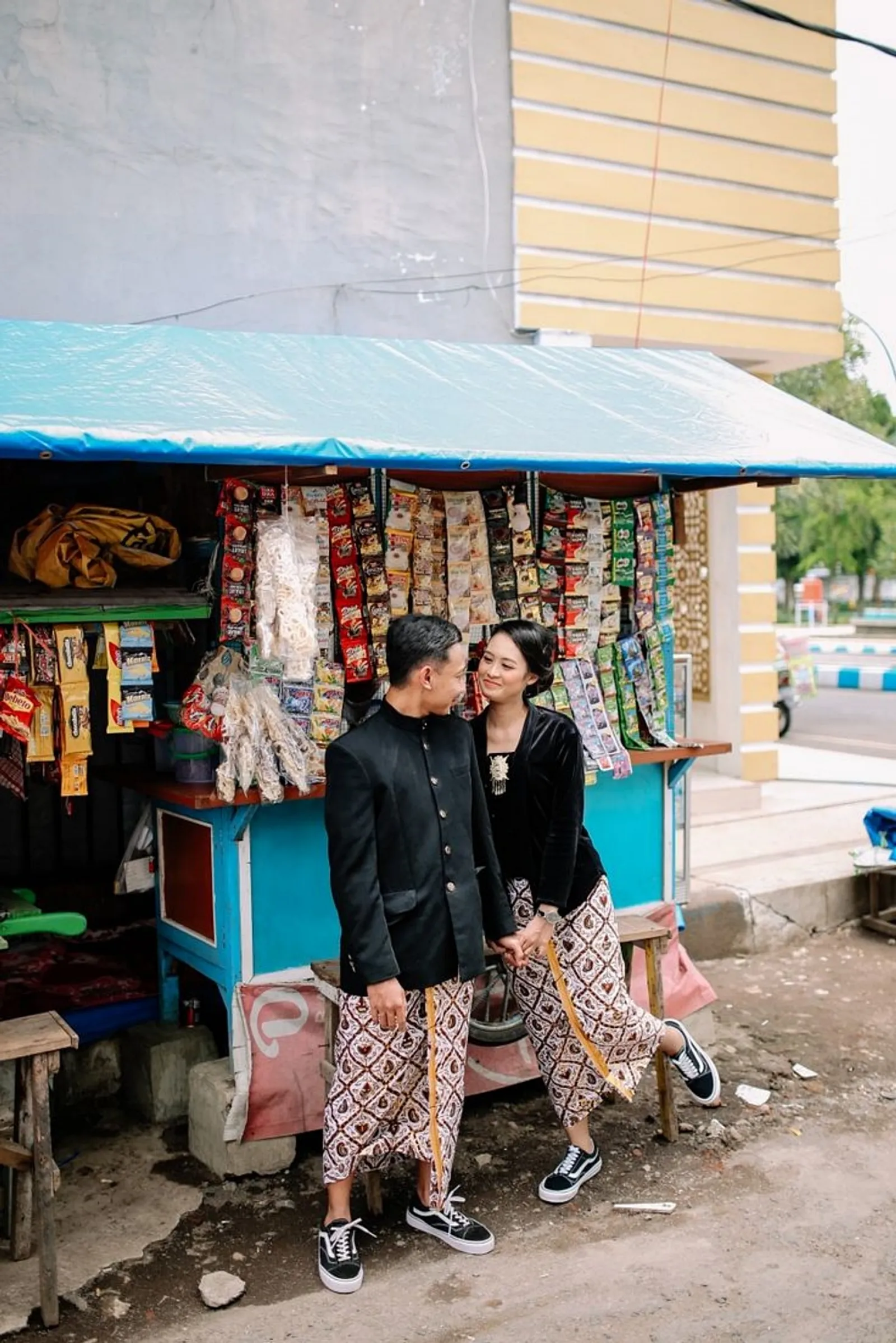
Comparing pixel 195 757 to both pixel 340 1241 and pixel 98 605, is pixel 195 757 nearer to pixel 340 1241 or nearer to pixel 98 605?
pixel 98 605

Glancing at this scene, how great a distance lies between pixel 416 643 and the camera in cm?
340

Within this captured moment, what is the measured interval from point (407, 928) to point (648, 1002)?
62.2 inches

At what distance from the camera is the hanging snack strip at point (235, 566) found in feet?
13.4

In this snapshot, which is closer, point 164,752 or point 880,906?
point 164,752

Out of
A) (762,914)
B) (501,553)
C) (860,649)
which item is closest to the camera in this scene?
(501,553)

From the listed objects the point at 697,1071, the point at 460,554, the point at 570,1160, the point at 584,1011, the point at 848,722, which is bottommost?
the point at 848,722

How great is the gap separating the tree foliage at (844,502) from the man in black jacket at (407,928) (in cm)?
2893

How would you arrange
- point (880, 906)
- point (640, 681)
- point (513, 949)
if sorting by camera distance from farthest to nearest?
point (880, 906) < point (640, 681) < point (513, 949)

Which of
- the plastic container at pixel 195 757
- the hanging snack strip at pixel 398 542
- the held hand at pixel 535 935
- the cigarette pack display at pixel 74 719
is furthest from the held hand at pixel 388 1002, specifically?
the hanging snack strip at pixel 398 542

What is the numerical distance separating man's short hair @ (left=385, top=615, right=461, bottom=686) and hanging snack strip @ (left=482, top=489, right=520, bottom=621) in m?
1.28

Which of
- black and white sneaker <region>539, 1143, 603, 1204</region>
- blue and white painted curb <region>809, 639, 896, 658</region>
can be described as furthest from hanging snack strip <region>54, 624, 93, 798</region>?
blue and white painted curb <region>809, 639, 896, 658</region>

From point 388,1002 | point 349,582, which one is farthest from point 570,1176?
point 349,582

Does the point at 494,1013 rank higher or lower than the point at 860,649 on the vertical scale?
higher

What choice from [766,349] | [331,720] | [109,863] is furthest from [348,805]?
[766,349]
